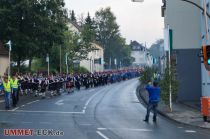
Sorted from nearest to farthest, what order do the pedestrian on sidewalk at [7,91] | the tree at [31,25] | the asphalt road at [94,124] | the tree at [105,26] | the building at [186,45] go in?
the asphalt road at [94,124], the pedestrian on sidewalk at [7,91], the building at [186,45], the tree at [31,25], the tree at [105,26]

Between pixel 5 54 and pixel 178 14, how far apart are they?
23714 millimetres

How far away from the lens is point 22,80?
37.4 metres

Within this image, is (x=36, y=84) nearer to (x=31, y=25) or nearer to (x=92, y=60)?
(x=31, y=25)

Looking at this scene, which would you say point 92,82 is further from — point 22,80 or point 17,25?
point 22,80

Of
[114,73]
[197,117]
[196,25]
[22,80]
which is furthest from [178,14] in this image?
[114,73]

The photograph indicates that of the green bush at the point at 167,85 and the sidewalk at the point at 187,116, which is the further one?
the green bush at the point at 167,85

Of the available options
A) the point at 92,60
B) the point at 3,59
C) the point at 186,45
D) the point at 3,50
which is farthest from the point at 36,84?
the point at 92,60

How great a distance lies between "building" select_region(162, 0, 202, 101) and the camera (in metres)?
35.2

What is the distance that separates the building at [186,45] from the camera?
115 feet

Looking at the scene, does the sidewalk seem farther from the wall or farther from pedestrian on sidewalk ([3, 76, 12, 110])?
the wall

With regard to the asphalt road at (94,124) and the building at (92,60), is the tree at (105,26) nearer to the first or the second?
the building at (92,60)

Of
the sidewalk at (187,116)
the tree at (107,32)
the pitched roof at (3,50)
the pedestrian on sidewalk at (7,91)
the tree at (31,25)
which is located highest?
the tree at (107,32)

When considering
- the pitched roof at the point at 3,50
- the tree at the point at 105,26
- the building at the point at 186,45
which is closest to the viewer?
the building at the point at 186,45

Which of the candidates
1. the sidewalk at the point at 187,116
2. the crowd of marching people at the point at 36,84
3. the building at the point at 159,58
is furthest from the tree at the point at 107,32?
the sidewalk at the point at 187,116
